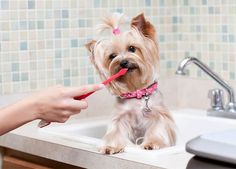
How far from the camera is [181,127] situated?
216 centimetres

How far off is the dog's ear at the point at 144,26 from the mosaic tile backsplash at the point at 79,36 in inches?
17.6

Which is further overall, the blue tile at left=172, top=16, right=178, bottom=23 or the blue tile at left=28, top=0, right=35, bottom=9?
the blue tile at left=172, top=16, right=178, bottom=23

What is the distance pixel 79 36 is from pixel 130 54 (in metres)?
0.46

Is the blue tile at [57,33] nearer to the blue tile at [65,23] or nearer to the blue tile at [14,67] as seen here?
the blue tile at [65,23]

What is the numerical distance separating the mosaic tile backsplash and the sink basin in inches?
7.1

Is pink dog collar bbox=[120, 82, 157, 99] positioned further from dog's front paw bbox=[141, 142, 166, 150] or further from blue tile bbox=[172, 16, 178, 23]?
blue tile bbox=[172, 16, 178, 23]

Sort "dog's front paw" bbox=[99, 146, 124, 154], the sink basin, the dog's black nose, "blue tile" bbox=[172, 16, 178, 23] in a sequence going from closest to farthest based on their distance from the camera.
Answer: "dog's front paw" bbox=[99, 146, 124, 154] < the dog's black nose < the sink basin < "blue tile" bbox=[172, 16, 178, 23]

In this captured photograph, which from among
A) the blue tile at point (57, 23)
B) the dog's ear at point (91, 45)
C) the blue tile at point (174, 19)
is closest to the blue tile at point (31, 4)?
the blue tile at point (57, 23)

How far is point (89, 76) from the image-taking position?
2188mm

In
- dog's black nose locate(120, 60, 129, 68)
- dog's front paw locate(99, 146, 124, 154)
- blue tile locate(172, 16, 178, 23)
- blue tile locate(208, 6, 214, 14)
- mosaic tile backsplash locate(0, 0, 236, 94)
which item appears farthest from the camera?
blue tile locate(172, 16, 178, 23)

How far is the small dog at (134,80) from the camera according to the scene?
1.72m

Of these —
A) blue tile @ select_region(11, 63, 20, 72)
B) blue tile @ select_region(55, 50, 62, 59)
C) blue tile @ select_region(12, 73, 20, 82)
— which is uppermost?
blue tile @ select_region(55, 50, 62, 59)

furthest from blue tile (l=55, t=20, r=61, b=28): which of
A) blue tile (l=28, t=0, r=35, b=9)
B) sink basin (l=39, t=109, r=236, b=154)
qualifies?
sink basin (l=39, t=109, r=236, b=154)

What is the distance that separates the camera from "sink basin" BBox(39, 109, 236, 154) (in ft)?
6.27
